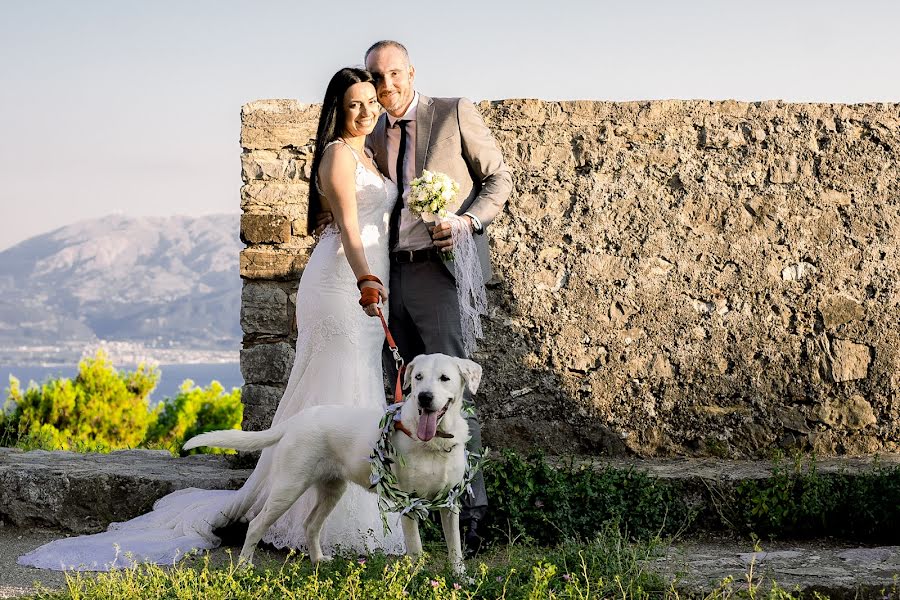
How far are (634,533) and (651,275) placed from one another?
1643 millimetres

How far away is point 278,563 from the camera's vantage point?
427 centimetres

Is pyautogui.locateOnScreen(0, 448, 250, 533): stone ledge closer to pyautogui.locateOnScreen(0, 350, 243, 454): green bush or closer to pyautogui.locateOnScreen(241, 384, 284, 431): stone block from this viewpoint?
pyautogui.locateOnScreen(241, 384, 284, 431): stone block

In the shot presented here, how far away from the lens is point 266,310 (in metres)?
5.75

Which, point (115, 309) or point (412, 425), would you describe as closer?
point (412, 425)

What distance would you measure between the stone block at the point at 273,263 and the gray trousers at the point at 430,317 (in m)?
1.41

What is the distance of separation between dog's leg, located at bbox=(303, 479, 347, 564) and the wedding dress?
0.23 metres


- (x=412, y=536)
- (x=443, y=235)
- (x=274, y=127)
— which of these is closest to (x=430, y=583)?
(x=412, y=536)

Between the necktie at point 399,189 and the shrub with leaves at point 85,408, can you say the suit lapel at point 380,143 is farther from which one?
the shrub with leaves at point 85,408

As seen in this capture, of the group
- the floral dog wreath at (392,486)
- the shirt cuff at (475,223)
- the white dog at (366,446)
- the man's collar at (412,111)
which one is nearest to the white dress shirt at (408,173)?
the man's collar at (412,111)

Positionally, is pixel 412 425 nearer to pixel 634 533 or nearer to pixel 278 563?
pixel 278 563

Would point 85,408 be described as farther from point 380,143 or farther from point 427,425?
point 427,425

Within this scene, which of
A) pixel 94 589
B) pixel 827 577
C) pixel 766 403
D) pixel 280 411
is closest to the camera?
pixel 94 589

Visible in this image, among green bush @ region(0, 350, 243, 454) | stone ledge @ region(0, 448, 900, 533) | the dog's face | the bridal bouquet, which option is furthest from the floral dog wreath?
green bush @ region(0, 350, 243, 454)

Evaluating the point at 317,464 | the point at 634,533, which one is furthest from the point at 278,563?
the point at 634,533
